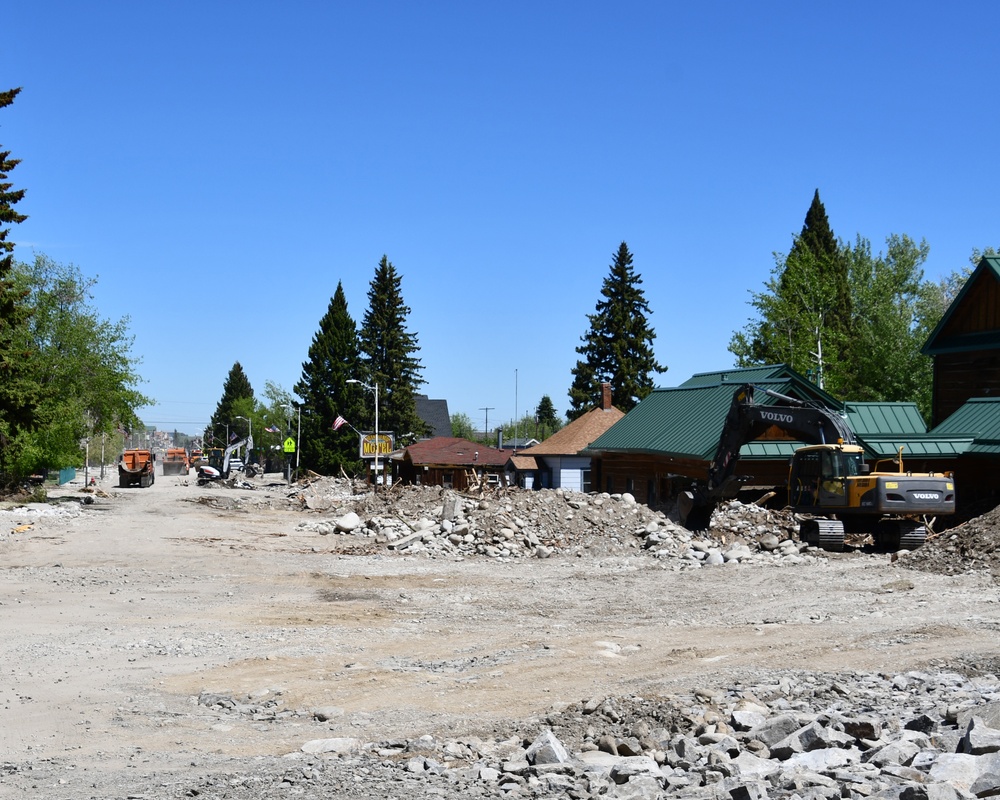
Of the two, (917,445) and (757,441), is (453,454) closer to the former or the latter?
(757,441)

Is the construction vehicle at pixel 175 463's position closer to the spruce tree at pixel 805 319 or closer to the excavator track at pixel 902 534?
the spruce tree at pixel 805 319

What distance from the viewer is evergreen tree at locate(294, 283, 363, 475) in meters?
82.9

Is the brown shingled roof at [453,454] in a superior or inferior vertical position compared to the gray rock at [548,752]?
superior

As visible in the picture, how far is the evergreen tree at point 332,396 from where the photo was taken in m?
82.9

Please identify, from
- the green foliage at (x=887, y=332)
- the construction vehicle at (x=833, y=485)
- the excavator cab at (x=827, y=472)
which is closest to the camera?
the construction vehicle at (x=833, y=485)

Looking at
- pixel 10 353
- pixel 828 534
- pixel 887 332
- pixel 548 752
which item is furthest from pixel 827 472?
pixel 887 332

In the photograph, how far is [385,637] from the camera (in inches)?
669

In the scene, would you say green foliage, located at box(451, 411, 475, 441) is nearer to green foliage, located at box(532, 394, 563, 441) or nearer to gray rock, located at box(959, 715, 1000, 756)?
green foliage, located at box(532, 394, 563, 441)

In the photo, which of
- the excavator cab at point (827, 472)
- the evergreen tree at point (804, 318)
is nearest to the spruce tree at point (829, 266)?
the evergreen tree at point (804, 318)

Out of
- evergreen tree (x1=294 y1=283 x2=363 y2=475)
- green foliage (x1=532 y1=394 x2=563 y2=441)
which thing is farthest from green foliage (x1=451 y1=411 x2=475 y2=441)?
evergreen tree (x1=294 y1=283 x2=363 y2=475)

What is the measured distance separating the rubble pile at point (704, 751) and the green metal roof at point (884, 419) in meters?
24.9

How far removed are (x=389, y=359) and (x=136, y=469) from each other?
2145cm

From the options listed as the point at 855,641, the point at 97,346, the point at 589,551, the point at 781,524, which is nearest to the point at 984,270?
the point at 781,524

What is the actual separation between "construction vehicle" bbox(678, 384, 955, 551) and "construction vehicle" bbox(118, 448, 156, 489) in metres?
50.8
